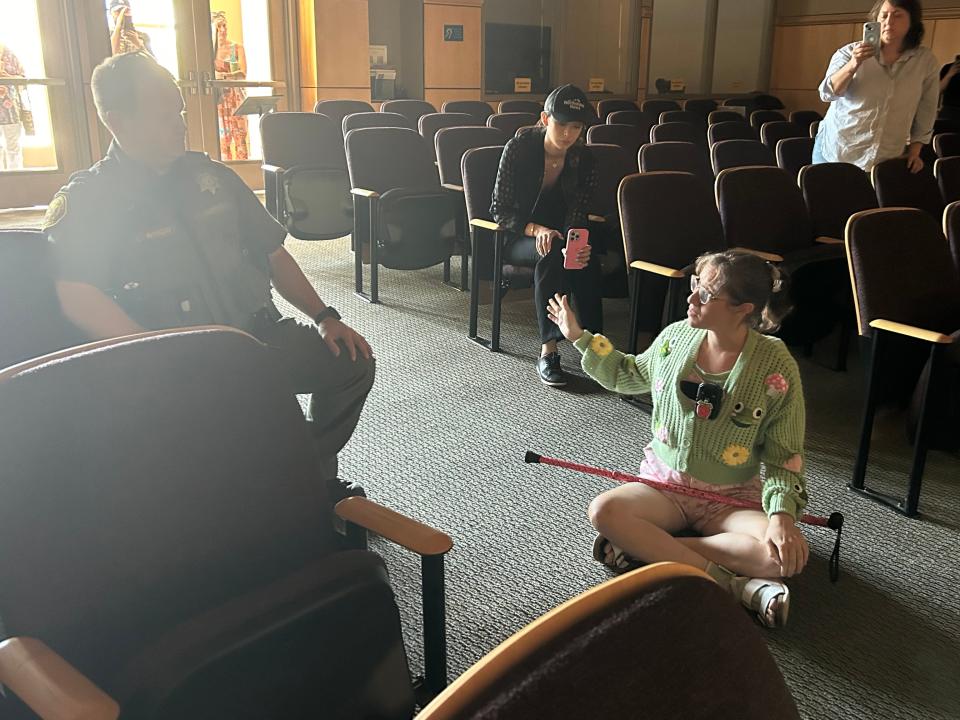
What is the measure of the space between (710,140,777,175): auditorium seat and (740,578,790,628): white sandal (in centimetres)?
331

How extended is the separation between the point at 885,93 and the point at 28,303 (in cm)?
376

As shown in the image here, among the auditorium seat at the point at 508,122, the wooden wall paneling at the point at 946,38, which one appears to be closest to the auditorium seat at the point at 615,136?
the auditorium seat at the point at 508,122

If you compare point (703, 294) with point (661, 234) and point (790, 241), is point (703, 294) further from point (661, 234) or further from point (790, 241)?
point (790, 241)

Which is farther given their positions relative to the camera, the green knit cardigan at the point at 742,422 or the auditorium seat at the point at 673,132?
the auditorium seat at the point at 673,132

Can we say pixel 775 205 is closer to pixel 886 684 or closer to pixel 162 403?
pixel 886 684

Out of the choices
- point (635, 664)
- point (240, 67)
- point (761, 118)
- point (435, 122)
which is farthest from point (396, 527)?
point (240, 67)

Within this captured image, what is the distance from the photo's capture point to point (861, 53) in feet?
12.6

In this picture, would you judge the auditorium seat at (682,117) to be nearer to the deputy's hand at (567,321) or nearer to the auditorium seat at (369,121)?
the auditorium seat at (369,121)

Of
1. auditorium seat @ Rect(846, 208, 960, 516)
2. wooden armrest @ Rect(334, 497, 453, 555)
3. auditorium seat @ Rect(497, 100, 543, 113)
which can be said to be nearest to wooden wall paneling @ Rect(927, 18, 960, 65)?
auditorium seat @ Rect(497, 100, 543, 113)

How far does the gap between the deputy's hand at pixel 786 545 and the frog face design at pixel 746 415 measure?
0.21m

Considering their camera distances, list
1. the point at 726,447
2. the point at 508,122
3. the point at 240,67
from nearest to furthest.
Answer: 1. the point at 726,447
2. the point at 508,122
3. the point at 240,67

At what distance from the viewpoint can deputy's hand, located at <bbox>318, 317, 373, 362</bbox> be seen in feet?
6.89

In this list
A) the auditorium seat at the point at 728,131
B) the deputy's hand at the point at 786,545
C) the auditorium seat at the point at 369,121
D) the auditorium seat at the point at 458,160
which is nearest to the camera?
the deputy's hand at the point at 786,545

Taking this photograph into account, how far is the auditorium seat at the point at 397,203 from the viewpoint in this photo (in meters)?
4.28
